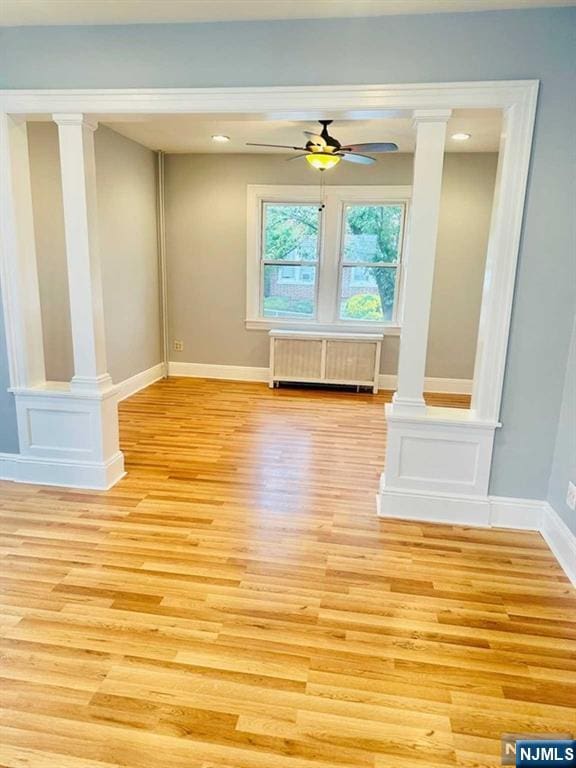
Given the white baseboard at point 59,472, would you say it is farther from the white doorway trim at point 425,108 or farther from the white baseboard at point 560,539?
the white baseboard at point 560,539

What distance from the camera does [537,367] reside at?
268 cm

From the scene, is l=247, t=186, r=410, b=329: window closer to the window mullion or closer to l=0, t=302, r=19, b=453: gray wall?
the window mullion

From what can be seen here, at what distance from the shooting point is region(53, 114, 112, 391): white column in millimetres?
2811

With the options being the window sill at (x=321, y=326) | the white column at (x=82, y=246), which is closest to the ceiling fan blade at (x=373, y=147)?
the white column at (x=82, y=246)

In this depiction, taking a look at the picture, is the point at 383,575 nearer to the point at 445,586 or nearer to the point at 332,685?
the point at 445,586

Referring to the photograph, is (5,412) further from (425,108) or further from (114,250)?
(425,108)

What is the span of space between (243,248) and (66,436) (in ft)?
11.7

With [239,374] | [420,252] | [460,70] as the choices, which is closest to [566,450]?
[420,252]

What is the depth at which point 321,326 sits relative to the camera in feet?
19.7

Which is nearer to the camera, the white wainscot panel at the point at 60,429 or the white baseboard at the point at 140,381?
the white wainscot panel at the point at 60,429

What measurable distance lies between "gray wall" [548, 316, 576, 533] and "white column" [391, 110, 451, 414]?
76 cm

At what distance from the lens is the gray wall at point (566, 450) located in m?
2.53

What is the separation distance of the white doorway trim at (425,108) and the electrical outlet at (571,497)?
0.43m

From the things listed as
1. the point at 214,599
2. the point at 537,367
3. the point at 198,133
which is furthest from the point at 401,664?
the point at 198,133
